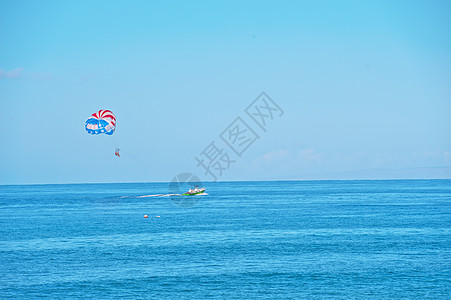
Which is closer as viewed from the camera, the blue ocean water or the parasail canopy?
the blue ocean water

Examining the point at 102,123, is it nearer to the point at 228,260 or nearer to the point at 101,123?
the point at 101,123

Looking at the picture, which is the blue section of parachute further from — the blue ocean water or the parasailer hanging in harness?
the blue ocean water

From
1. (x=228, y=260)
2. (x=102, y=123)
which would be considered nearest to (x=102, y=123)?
(x=102, y=123)

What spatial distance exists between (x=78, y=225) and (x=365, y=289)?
53.3 metres

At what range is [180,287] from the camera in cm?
4041

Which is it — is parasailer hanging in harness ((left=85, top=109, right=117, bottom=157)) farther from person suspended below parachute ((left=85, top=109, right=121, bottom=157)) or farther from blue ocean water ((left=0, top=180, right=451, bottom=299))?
blue ocean water ((left=0, top=180, right=451, bottom=299))

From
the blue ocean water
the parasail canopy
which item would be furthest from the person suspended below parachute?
the blue ocean water

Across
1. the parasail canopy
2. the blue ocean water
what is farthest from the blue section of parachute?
the blue ocean water

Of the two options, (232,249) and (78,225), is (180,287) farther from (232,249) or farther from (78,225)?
(78,225)

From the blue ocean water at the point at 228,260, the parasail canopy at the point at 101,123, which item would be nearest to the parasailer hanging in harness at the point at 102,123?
the parasail canopy at the point at 101,123

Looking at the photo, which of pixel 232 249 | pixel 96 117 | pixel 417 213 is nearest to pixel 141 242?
pixel 232 249

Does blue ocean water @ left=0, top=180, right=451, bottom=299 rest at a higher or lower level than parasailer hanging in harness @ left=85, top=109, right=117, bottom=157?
lower

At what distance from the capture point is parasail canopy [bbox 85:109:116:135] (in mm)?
73500

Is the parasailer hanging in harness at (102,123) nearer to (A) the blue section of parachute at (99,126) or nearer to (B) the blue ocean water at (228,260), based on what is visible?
(A) the blue section of parachute at (99,126)
